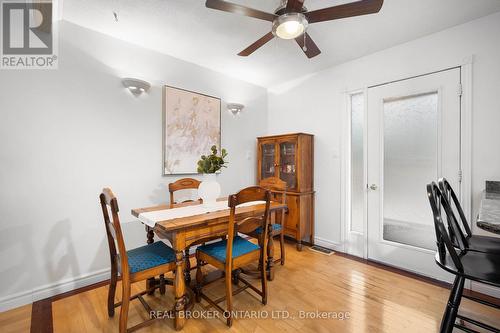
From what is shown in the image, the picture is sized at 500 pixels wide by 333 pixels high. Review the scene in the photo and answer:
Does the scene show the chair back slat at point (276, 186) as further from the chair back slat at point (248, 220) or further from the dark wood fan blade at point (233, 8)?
the dark wood fan blade at point (233, 8)

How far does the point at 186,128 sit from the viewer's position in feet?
9.60

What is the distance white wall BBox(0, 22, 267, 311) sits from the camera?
191 centimetres

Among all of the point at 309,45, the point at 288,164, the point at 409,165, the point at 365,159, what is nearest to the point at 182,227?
the point at 309,45

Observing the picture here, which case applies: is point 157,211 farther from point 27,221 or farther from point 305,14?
point 305,14

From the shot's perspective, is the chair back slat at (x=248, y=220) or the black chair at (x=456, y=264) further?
the chair back slat at (x=248, y=220)

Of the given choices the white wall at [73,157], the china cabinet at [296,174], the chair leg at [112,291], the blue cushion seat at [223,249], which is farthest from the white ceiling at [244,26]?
the chair leg at [112,291]

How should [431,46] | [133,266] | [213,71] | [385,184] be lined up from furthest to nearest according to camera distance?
[213,71]
[385,184]
[431,46]
[133,266]

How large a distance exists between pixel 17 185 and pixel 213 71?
2.50 metres

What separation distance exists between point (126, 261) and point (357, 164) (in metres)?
2.78

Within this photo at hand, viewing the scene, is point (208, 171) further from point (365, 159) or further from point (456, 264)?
point (365, 159)

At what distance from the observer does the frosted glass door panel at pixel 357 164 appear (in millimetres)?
2959

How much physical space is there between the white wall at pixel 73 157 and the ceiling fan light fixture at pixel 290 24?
167 cm

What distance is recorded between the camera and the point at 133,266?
1585 mm

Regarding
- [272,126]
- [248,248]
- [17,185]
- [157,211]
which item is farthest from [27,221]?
[272,126]
